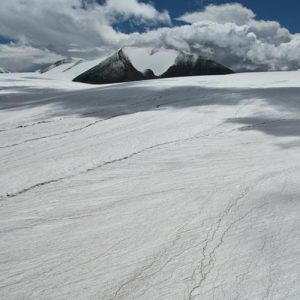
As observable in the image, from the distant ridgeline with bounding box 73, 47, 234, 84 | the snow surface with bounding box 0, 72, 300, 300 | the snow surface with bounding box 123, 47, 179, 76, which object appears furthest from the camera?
the distant ridgeline with bounding box 73, 47, 234, 84

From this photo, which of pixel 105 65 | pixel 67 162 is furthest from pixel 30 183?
pixel 105 65

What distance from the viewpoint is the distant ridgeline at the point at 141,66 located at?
349ft

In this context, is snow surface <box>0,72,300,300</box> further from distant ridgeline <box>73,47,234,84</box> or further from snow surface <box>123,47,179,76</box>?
snow surface <box>123,47,179,76</box>

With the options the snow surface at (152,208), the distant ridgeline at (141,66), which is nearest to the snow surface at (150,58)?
the distant ridgeline at (141,66)

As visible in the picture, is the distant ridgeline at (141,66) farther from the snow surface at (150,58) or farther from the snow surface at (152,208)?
the snow surface at (152,208)

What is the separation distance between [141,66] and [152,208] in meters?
122

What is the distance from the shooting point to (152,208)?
8.28 feet

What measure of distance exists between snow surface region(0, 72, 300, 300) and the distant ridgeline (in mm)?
73075

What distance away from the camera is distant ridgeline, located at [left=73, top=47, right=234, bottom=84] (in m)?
106

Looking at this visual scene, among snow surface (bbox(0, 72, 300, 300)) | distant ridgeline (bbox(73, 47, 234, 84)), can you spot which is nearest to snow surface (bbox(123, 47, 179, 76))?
distant ridgeline (bbox(73, 47, 234, 84))

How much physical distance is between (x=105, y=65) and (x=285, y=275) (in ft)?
435

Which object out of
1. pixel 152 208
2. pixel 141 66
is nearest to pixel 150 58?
pixel 141 66

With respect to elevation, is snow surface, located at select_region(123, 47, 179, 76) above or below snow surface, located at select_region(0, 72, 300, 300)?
above

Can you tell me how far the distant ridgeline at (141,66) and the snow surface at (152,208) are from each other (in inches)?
2877
